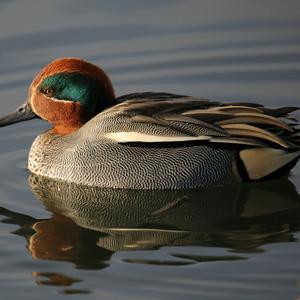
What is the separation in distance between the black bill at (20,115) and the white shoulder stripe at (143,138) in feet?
3.21

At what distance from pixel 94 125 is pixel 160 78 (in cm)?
228

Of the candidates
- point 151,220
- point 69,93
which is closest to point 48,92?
point 69,93

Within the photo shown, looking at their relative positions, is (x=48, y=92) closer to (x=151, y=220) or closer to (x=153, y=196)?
(x=153, y=196)

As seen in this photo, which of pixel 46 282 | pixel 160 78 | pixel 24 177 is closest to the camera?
pixel 46 282

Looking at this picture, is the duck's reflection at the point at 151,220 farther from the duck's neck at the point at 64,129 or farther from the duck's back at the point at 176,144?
the duck's neck at the point at 64,129

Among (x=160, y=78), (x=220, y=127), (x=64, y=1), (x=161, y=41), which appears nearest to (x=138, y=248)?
(x=220, y=127)

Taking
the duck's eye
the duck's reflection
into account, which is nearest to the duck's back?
the duck's reflection

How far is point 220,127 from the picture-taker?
9773 mm

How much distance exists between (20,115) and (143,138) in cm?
139

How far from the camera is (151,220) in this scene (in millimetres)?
9602

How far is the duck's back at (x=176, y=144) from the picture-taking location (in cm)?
976

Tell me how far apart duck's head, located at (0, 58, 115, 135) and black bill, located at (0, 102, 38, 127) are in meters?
0.10

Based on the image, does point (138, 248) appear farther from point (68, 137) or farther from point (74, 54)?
point (74, 54)

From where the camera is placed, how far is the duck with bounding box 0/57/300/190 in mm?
9781
